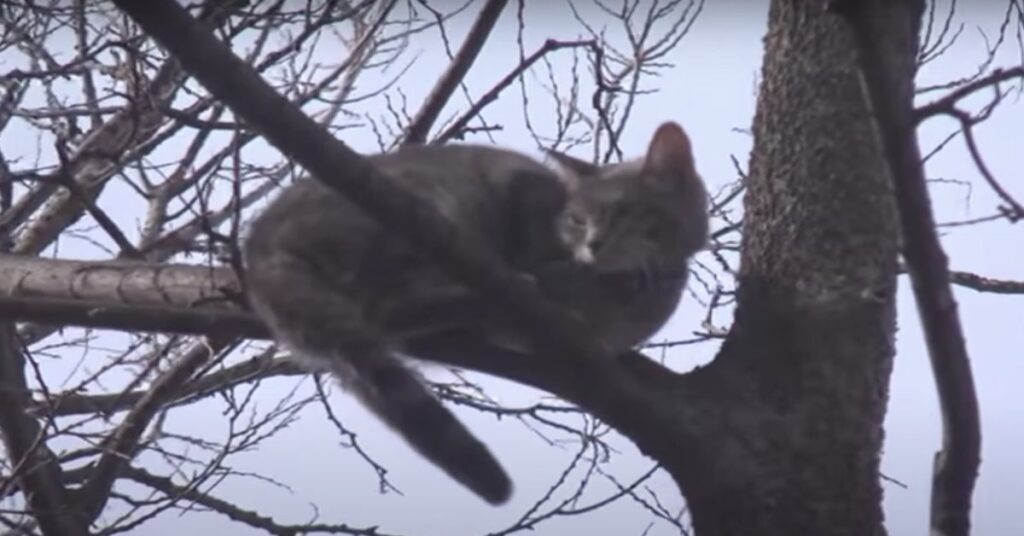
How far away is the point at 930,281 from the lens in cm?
160

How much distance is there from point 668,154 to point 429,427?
122 centimetres

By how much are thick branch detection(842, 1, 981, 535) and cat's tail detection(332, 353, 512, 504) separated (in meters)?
0.75

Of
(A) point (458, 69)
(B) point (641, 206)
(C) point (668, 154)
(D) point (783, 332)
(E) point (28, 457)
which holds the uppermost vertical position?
(A) point (458, 69)

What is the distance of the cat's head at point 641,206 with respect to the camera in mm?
2990

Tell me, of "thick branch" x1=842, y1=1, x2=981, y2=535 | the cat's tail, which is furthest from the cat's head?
"thick branch" x1=842, y1=1, x2=981, y2=535

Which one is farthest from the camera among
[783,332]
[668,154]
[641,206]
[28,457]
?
[28,457]

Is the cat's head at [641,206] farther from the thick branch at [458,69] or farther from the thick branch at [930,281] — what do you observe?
the thick branch at [930,281]

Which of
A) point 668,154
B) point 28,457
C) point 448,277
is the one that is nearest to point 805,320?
point 448,277

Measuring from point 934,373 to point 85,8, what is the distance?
334 cm

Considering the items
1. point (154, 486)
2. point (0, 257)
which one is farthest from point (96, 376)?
point (0, 257)

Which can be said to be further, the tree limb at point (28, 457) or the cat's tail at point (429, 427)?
the tree limb at point (28, 457)

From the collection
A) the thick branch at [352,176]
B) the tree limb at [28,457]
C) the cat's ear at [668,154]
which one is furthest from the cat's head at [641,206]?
the tree limb at [28,457]

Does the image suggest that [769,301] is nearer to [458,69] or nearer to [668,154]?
[668,154]

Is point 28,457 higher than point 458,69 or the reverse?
the reverse
